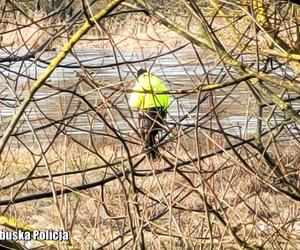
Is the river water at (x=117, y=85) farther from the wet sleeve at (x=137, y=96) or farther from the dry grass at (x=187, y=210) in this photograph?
the dry grass at (x=187, y=210)

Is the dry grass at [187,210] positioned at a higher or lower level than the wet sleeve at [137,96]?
lower

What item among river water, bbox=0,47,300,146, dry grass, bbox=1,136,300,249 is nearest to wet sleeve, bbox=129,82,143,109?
river water, bbox=0,47,300,146

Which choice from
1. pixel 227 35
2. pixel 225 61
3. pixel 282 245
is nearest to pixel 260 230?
pixel 282 245

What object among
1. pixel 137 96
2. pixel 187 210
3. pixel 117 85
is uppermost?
pixel 137 96

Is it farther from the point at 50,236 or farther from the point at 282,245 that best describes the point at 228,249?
the point at 50,236

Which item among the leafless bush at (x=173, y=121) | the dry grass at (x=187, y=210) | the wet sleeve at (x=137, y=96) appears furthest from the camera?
the wet sleeve at (x=137, y=96)

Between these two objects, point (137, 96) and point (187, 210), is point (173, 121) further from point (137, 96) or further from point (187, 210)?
point (137, 96)

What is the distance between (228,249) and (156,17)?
103cm

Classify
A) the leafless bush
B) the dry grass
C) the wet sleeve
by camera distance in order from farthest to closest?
the wet sleeve → the dry grass → the leafless bush

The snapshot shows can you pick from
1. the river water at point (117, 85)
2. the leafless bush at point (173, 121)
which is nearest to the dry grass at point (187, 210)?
the leafless bush at point (173, 121)

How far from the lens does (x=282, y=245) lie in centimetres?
335

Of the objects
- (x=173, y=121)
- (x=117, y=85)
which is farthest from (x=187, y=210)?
(x=117, y=85)

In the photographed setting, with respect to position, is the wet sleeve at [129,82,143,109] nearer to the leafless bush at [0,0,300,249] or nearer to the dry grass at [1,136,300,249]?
the leafless bush at [0,0,300,249]

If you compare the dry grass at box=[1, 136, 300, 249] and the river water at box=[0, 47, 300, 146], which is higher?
the river water at box=[0, 47, 300, 146]
